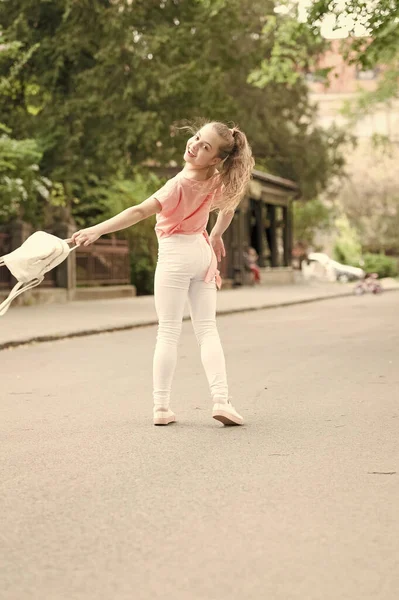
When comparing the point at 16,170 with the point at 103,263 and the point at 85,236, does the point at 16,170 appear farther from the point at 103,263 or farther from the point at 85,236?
the point at 85,236

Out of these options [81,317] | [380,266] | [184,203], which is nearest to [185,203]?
[184,203]

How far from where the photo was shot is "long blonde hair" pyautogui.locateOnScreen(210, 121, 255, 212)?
7156 millimetres

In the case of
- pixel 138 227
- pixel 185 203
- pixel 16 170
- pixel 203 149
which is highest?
pixel 16 170

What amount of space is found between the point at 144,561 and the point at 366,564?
767 millimetres

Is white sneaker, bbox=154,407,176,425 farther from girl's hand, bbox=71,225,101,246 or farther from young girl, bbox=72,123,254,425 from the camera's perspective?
girl's hand, bbox=71,225,101,246

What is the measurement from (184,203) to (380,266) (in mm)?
52000

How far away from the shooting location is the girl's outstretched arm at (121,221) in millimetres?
6648

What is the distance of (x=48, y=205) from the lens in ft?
101

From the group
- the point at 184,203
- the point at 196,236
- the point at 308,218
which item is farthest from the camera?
the point at 308,218

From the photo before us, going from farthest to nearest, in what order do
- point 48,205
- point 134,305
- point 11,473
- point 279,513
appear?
point 48,205 < point 134,305 < point 11,473 < point 279,513

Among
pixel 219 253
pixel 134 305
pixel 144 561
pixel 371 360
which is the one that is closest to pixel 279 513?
pixel 144 561

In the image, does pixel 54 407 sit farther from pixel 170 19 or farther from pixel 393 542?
pixel 170 19

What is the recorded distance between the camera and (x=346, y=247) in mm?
59188

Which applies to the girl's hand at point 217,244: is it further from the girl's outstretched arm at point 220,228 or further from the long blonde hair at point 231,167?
the long blonde hair at point 231,167
